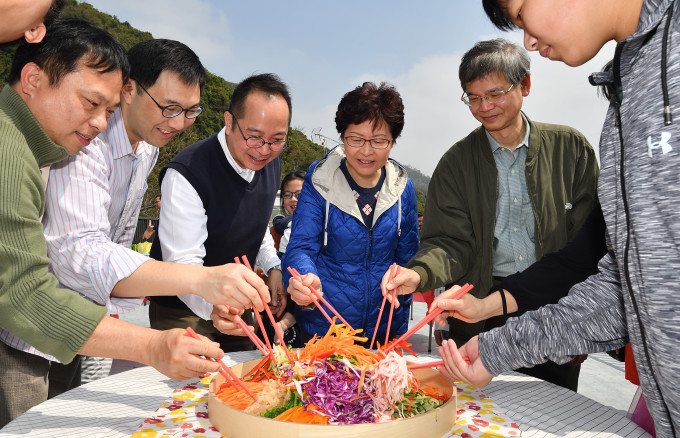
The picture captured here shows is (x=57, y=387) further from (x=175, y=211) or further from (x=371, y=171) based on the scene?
(x=371, y=171)

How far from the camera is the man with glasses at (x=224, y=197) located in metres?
2.08

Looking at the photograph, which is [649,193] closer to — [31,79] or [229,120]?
[31,79]

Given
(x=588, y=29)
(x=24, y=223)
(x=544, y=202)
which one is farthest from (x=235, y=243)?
(x=588, y=29)

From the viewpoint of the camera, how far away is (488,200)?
2.28 m

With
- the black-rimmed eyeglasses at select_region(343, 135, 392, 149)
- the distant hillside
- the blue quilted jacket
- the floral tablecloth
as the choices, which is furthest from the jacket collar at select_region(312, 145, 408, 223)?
the distant hillside

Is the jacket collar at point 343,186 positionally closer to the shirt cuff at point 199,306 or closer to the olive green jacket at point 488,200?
the olive green jacket at point 488,200

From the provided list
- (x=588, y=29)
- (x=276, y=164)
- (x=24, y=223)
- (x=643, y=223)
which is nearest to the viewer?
(x=643, y=223)

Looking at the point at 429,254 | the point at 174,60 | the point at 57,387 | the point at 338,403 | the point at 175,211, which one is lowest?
the point at 57,387

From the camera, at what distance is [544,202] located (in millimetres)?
2193

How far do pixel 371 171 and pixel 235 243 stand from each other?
0.73 m

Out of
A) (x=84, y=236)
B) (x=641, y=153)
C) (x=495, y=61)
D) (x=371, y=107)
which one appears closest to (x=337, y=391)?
(x=641, y=153)

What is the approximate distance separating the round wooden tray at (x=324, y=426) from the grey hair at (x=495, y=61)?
1.66m

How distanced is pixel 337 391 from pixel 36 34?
1267 millimetres

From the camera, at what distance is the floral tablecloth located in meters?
1.11
